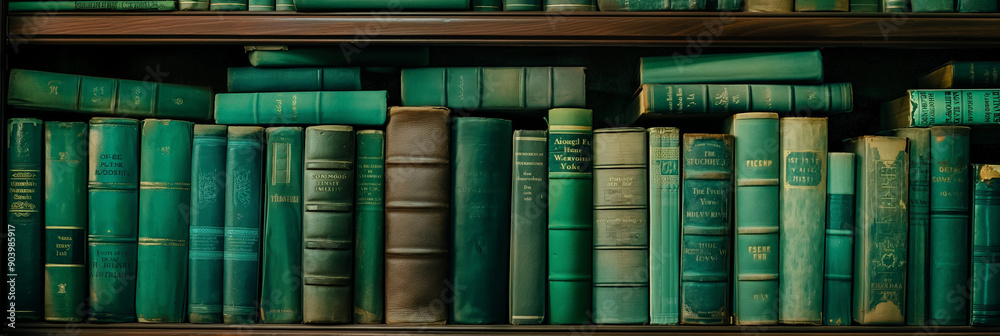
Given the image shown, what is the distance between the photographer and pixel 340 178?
0.97 m

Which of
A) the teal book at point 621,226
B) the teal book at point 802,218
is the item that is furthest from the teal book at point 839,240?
the teal book at point 621,226

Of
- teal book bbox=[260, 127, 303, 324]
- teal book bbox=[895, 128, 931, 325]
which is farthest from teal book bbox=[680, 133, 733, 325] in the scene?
teal book bbox=[260, 127, 303, 324]

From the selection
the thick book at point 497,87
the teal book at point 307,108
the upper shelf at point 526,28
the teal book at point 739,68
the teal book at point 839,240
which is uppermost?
the upper shelf at point 526,28

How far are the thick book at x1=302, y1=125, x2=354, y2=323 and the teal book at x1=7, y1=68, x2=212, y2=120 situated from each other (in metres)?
0.23

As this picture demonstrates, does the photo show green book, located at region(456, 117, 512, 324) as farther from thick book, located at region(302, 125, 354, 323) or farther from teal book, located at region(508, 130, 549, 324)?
thick book, located at region(302, 125, 354, 323)

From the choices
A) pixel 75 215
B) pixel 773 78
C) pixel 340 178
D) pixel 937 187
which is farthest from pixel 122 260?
pixel 937 187

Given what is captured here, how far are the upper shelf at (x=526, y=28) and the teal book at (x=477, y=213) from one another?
0.13 meters

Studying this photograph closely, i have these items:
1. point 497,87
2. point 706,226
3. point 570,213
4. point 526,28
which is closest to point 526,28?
point 526,28

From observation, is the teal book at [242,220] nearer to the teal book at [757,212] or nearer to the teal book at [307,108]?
the teal book at [307,108]

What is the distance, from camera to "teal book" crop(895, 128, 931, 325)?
3.17ft

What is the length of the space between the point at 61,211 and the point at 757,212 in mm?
943

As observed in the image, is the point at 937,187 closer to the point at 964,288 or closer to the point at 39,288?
the point at 964,288

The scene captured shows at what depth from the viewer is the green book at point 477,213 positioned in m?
0.98

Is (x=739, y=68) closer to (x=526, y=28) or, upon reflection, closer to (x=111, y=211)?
(x=526, y=28)
